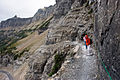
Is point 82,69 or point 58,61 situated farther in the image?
point 58,61

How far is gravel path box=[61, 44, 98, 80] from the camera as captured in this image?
8.39 metres

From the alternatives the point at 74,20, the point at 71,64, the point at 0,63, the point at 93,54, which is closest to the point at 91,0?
the point at 74,20

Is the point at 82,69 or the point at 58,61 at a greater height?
the point at 82,69

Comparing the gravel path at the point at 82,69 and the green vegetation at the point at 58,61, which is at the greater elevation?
the gravel path at the point at 82,69

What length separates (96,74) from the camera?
8031mm

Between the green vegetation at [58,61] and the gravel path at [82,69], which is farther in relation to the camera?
the green vegetation at [58,61]

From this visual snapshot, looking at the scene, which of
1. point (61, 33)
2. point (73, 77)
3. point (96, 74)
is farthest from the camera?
point (61, 33)

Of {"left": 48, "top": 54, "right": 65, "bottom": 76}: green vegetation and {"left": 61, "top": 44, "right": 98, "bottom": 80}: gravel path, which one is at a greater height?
{"left": 61, "top": 44, "right": 98, "bottom": 80}: gravel path

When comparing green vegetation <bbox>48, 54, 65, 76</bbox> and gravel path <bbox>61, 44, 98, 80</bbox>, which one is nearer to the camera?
gravel path <bbox>61, 44, 98, 80</bbox>

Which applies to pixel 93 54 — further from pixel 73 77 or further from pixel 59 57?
pixel 59 57

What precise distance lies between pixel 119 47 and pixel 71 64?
24.1ft

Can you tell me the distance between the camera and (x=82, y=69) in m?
9.32

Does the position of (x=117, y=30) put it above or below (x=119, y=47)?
above

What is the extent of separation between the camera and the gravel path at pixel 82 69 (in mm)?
8394
